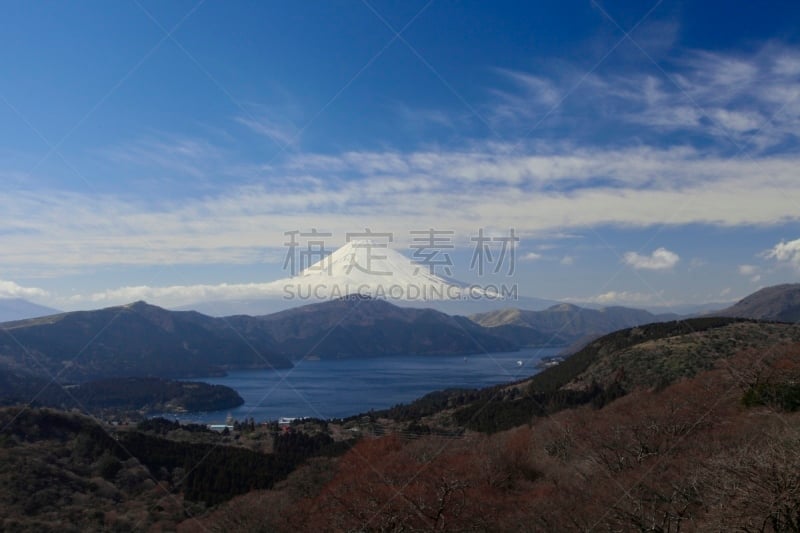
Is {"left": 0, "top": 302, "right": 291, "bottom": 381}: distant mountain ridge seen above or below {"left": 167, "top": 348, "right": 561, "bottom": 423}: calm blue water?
above

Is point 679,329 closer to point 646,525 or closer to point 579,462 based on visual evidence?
point 579,462

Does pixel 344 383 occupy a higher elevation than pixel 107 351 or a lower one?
lower

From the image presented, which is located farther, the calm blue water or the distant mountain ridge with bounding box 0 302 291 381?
the distant mountain ridge with bounding box 0 302 291 381

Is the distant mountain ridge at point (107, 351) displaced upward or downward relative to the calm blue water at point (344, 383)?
upward

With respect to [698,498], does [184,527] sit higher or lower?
lower

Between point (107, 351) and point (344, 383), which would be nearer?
point (344, 383)

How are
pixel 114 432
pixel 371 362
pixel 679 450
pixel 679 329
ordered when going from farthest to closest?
pixel 371 362
pixel 679 329
pixel 114 432
pixel 679 450

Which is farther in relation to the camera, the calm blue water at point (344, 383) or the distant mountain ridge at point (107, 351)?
the distant mountain ridge at point (107, 351)

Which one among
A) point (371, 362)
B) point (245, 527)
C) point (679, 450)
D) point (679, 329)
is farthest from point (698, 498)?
point (371, 362)
